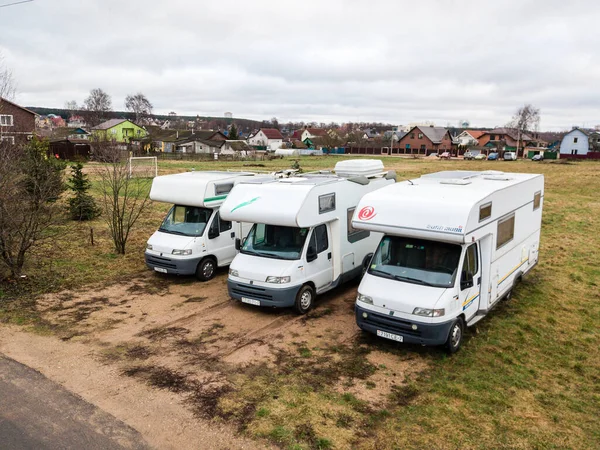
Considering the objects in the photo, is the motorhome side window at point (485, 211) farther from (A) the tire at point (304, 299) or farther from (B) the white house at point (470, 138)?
(B) the white house at point (470, 138)

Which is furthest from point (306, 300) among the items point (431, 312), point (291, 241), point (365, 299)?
point (431, 312)

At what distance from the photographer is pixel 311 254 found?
10.9 m

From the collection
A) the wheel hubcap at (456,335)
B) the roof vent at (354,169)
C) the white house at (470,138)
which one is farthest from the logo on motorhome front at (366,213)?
the white house at (470,138)

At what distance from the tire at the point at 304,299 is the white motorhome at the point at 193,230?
359 cm

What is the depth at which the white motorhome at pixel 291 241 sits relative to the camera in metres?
10.3

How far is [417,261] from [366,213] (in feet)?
4.53

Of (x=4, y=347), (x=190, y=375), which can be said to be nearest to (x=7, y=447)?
(x=190, y=375)

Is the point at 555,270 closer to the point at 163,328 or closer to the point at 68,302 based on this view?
the point at 163,328

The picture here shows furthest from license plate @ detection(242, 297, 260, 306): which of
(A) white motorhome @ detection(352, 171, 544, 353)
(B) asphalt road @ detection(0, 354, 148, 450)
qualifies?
(B) asphalt road @ detection(0, 354, 148, 450)

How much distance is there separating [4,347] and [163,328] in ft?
9.82

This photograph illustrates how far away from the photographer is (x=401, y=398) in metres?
7.38

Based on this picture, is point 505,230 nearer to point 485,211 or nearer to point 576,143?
point 485,211

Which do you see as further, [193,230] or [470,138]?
[470,138]

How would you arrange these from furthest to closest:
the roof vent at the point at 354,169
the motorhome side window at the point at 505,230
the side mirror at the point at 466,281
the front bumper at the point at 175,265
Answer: the roof vent at the point at 354,169, the front bumper at the point at 175,265, the motorhome side window at the point at 505,230, the side mirror at the point at 466,281
